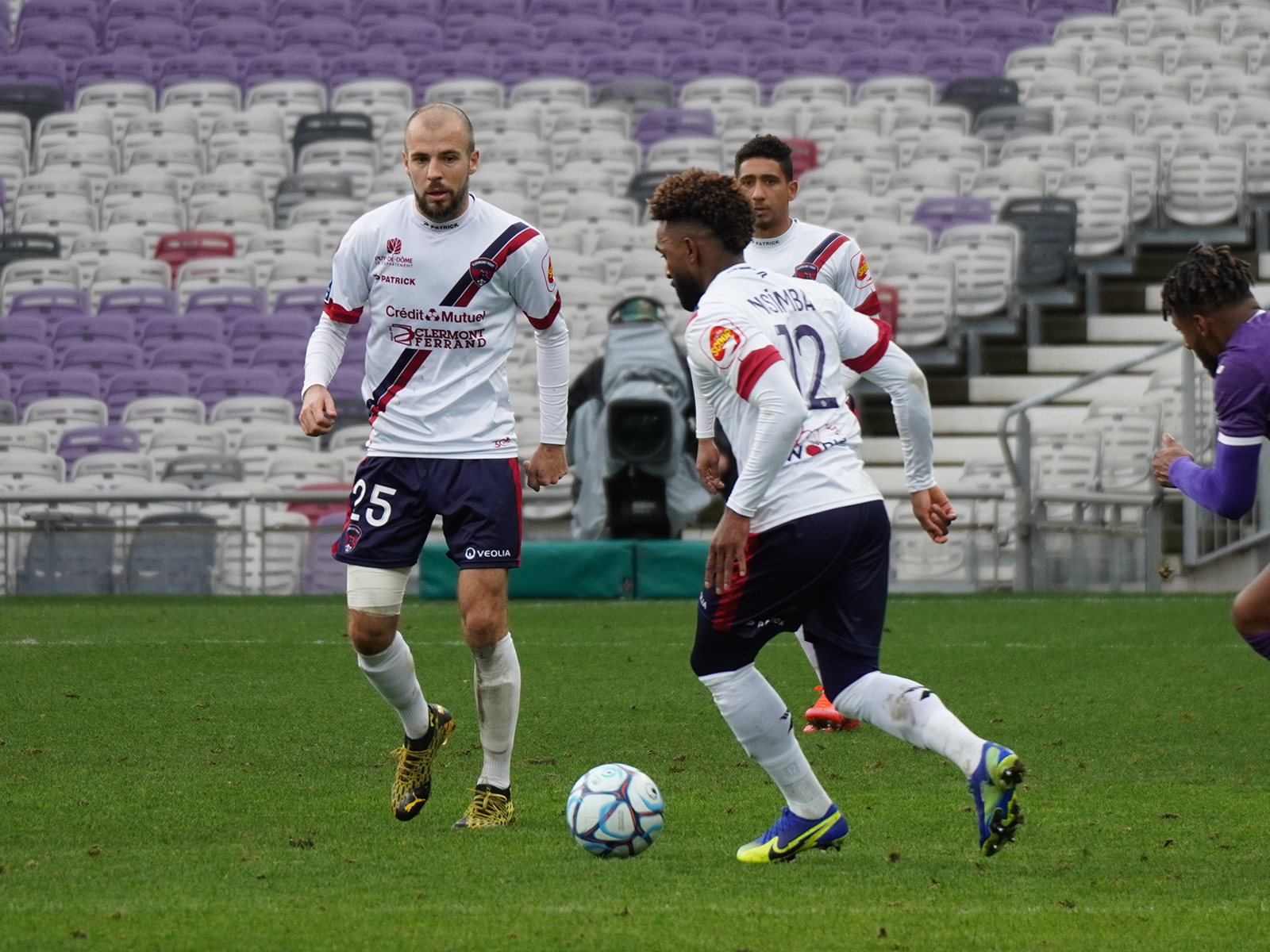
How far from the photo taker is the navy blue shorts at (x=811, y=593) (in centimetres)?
474

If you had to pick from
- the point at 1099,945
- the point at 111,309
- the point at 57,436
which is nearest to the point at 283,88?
the point at 111,309

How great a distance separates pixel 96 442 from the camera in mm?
16578

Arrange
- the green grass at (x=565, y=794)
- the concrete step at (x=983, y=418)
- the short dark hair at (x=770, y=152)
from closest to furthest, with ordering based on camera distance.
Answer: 1. the green grass at (x=565, y=794)
2. the short dark hair at (x=770, y=152)
3. the concrete step at (x=983, y=418)

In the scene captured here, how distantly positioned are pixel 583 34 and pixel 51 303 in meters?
8.79

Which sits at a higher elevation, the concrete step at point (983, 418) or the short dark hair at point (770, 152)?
the short dark hair at point (770, 152)

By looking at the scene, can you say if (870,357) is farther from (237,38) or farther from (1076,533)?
(237,38)

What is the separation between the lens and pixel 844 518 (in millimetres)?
4770

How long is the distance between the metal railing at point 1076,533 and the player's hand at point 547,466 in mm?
8621

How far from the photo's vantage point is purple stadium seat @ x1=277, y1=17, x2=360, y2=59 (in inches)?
971

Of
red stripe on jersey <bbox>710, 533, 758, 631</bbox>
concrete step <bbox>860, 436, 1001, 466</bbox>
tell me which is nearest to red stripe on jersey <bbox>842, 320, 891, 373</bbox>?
red stripe on jersey <bbox>710, 533, 758, 631</bbox>

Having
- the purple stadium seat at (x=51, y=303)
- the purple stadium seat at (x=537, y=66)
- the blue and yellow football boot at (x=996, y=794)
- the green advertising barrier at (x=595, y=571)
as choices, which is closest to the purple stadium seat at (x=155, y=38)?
the purple stadium seat at (x=537, y=66)

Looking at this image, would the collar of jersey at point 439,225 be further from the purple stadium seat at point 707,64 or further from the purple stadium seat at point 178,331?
the purple stadium seat at point 707,64

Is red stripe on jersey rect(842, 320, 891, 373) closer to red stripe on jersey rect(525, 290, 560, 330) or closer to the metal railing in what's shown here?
red stripe on jersey rect(525, 290, 560, 330)

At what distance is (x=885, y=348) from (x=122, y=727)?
417 centimetres
